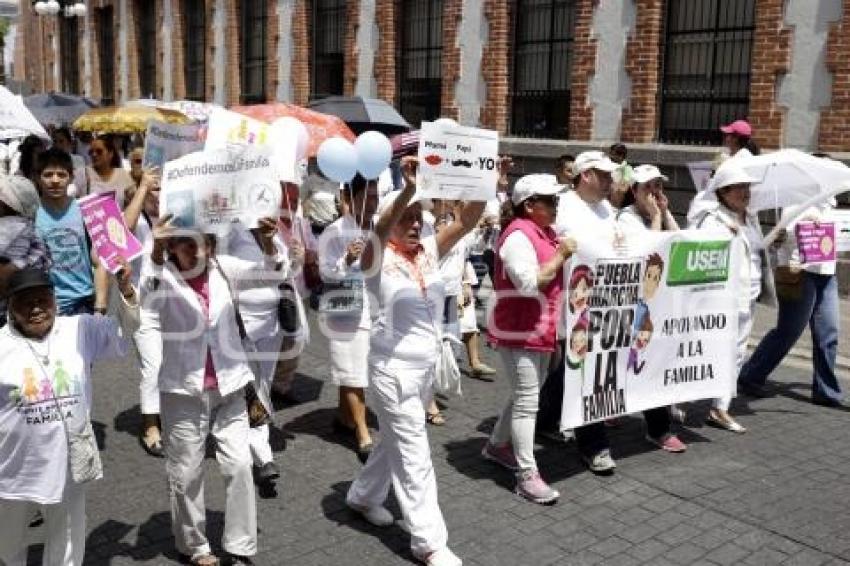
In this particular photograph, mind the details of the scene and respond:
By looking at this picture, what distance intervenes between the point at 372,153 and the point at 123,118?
831 centimetres

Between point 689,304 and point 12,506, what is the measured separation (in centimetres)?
423

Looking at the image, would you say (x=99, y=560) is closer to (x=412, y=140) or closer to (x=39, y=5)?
(x=412, y=140)

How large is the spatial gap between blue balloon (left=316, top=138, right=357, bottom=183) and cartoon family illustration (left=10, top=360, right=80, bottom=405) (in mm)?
2179

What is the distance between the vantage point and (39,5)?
23328mm

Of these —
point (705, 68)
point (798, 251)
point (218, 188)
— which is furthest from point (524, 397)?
point (705, 68)

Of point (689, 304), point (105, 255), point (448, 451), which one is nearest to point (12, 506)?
point (105, 255)

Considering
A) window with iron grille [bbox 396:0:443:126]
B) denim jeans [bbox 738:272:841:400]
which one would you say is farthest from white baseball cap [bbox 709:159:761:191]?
window with iron grille [bbox 396:0:443:126]

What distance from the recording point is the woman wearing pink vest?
4.77m

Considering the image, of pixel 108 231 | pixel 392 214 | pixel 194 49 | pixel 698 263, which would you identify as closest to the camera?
pixel 108 231

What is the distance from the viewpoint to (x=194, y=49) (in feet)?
80.3

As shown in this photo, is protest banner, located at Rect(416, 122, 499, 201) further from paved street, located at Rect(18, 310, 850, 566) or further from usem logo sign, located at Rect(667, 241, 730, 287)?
usem logo sign, located at Rect(667, 241, 730, 287)

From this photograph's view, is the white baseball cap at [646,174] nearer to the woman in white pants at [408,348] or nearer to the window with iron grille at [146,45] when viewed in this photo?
the woman in white pants at [408,348]

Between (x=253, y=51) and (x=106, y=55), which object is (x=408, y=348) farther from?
(x=106, y=55)

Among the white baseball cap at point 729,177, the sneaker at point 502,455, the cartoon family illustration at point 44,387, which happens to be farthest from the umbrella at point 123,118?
the cartoon family illustration at point 44,387
